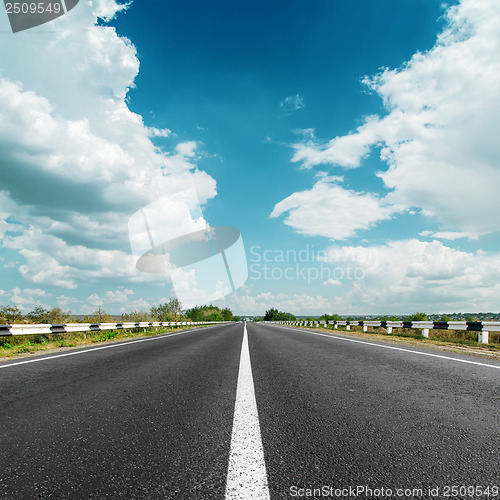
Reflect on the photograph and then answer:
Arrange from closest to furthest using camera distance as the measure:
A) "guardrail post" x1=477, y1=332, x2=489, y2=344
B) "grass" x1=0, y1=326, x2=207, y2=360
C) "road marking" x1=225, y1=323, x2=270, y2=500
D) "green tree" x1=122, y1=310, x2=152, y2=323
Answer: "road marking" x1=225, y1=323, x2=270, y2=500 < "grass" x1=0, y1=326, x2=207, y2=360 < "guardrail post" x1=477, y1=332, x2=489, y2=344 < "green tree" x1=122, y1=310, x2=152, y2=323

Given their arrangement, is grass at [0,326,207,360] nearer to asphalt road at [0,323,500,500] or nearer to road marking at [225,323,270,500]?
asphalt road at [0,323,500,500]

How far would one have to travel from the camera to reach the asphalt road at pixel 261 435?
1.74 meters

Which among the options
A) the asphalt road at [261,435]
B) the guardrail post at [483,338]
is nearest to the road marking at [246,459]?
the asphalt road at [261,435]

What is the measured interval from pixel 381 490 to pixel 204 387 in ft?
9.44

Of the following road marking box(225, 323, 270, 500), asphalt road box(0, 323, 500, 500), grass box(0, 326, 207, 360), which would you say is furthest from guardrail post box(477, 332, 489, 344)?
grass box(0, 326, 207, 360)

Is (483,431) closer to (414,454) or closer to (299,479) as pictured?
(414,454)

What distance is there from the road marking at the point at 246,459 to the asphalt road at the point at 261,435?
0.05m

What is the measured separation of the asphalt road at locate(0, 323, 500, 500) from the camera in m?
1.74

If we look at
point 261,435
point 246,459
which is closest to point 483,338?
point 261,435

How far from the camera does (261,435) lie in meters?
2.44

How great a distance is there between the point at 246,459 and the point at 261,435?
448 millimetres

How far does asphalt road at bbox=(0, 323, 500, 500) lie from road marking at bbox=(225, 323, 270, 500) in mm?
50

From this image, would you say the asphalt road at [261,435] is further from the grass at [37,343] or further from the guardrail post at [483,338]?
the guardrail post at [483,338]

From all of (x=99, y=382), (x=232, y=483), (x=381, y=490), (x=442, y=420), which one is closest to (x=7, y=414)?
(x=99, y=382)
